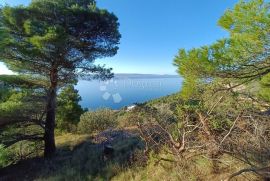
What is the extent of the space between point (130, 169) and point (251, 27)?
3837mm

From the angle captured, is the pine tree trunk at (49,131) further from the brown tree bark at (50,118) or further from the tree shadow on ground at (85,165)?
the tree shadow on ground at (85,165)

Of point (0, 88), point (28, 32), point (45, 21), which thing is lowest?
point (0, 88)

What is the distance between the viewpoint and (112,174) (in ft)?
16.5

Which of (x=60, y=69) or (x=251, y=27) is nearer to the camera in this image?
(x=251, y=27)

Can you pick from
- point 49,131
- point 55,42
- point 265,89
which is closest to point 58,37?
point 55,42

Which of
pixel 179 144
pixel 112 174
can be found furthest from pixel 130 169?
pixel 179 144

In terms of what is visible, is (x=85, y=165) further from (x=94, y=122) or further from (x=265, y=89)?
(x=94, y=122)

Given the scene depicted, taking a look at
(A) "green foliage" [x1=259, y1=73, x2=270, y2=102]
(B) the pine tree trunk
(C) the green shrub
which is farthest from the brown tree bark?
(A) "green foliage" [x1=259, y1=73, x2=270, y2=102]

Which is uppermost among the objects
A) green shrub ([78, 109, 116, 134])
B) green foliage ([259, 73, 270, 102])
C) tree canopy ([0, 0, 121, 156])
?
tree canopy ([0, 0, 121, 156])

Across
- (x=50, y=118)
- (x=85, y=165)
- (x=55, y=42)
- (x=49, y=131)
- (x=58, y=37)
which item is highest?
(x=58, y=37)

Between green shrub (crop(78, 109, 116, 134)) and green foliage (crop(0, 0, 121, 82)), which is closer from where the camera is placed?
green foliage (crop(0, 0, 121, 82))

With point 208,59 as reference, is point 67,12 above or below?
above

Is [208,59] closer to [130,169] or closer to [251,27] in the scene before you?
[251,27]

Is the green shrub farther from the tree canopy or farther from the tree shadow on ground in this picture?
the tree canopy
